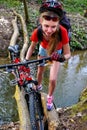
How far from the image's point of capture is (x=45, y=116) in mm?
5359

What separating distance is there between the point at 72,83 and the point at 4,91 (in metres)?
2.12

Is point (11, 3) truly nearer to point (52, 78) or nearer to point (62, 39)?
point (52, 78)

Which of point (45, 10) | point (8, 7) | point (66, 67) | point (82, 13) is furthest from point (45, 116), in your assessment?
point (82, 13)

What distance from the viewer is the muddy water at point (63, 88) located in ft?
24.4

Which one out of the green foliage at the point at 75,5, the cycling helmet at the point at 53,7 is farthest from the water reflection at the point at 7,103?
the green foliage at the point at 75,5

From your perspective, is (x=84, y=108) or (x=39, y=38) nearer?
(x=39, y=38)

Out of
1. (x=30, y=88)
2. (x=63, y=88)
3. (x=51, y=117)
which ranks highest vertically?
(x=30, y=88)

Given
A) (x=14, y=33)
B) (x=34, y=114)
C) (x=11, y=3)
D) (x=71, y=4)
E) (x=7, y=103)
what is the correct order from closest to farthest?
(x=34, y=114) → (x=7, y=103) → (x=14, y=33) → (x=11, y=3) → (x=71, y=4)

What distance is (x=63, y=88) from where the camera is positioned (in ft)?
29.2

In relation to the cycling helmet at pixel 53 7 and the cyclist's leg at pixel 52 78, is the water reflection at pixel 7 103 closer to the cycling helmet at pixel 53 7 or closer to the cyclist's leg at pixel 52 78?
the cyclist's leg at pixel 52 78

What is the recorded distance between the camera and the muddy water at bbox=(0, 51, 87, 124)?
24.4 ft

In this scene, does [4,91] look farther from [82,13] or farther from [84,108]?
[82,13]

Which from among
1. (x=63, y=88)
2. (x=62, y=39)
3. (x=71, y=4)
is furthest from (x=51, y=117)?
(x=71, y=4)

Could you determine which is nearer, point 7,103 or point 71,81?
point 7,103
